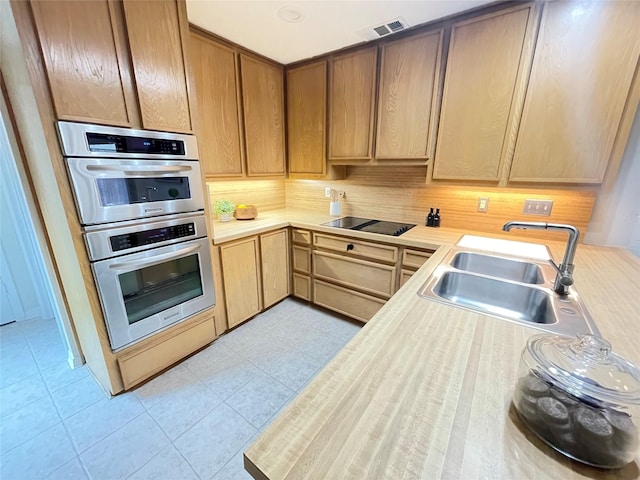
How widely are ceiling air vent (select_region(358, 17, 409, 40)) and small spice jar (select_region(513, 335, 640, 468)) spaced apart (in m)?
2.03

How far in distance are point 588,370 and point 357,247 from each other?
1670 millimetres

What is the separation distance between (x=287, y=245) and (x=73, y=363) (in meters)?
1.79

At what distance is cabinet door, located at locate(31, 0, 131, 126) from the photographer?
1.12 m

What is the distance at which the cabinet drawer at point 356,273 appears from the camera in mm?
2072

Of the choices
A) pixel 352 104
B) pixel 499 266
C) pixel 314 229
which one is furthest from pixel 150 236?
pixel 499 266

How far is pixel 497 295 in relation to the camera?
124cm

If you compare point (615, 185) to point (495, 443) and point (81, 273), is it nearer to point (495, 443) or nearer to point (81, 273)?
point (495, 443)

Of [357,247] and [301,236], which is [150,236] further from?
[357,247]

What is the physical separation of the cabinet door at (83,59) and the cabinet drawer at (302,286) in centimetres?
180

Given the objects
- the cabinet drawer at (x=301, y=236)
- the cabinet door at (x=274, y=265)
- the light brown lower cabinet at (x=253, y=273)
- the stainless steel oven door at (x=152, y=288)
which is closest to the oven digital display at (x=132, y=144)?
the stainless steel oven door at (x=152, y=288)

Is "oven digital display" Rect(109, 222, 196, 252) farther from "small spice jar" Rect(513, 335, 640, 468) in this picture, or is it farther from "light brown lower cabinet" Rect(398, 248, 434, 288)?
"small spice jar" Rect(513, 335, 640, 468)

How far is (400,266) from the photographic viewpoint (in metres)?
1.97

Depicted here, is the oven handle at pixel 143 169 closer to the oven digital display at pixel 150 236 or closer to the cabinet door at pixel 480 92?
the oven digital display at pixel 150 236

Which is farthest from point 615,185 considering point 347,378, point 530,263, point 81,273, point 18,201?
point 18,201
